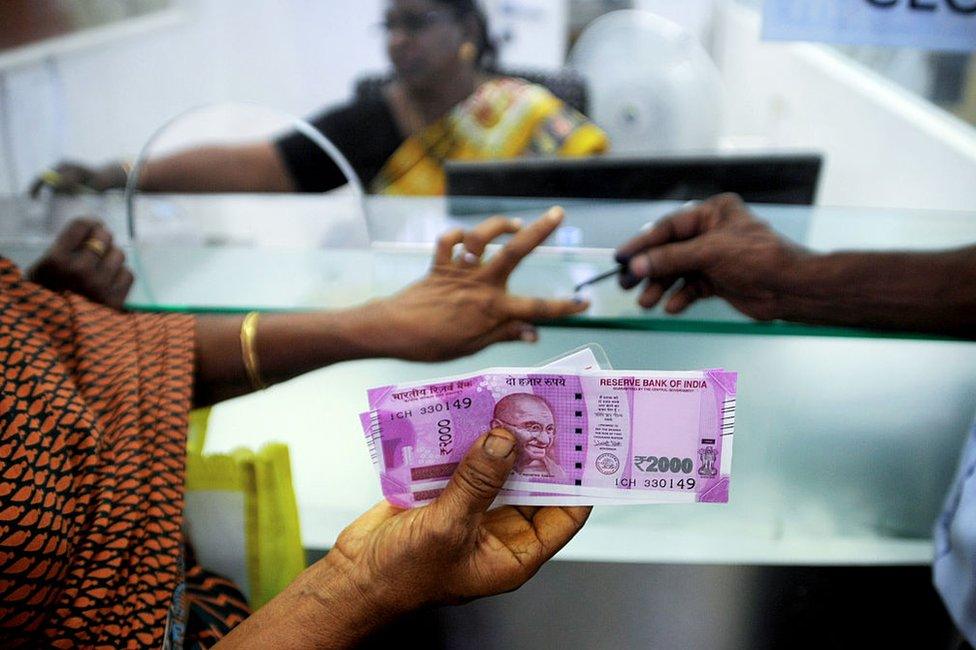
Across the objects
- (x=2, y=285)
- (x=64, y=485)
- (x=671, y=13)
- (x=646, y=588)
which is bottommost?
(x=646, y=588)

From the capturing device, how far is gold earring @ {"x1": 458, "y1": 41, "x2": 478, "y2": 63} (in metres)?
2.00

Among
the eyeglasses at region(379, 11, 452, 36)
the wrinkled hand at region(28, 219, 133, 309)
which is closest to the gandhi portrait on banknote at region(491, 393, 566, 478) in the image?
the wrinkled hand at region(28, 219, 133, 309)

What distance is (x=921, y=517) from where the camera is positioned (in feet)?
3.12

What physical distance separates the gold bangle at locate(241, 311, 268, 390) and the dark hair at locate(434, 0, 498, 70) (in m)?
1.40

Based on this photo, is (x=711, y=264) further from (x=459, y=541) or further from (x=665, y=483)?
(x=459, y=541)

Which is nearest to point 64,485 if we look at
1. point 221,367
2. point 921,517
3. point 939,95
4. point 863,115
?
point 221,367

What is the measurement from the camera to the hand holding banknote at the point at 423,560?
1.80 feet

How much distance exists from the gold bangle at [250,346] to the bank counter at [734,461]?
0.03 metres

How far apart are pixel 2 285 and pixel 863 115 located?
238 centimetres

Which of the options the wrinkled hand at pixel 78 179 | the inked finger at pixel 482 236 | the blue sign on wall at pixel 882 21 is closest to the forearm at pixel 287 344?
the inked finger at pixel 482 236

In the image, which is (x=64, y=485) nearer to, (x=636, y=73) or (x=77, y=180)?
(x=77, y=180)

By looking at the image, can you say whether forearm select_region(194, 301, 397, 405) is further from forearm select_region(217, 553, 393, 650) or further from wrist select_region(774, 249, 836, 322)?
wrist select_region(774, 249, 836, 322)

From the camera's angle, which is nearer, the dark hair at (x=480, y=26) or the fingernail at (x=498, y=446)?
the fingernail at (x=498, y=446)

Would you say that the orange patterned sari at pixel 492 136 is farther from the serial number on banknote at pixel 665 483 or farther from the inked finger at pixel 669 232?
the serial number on banknote at pixel 665 483
